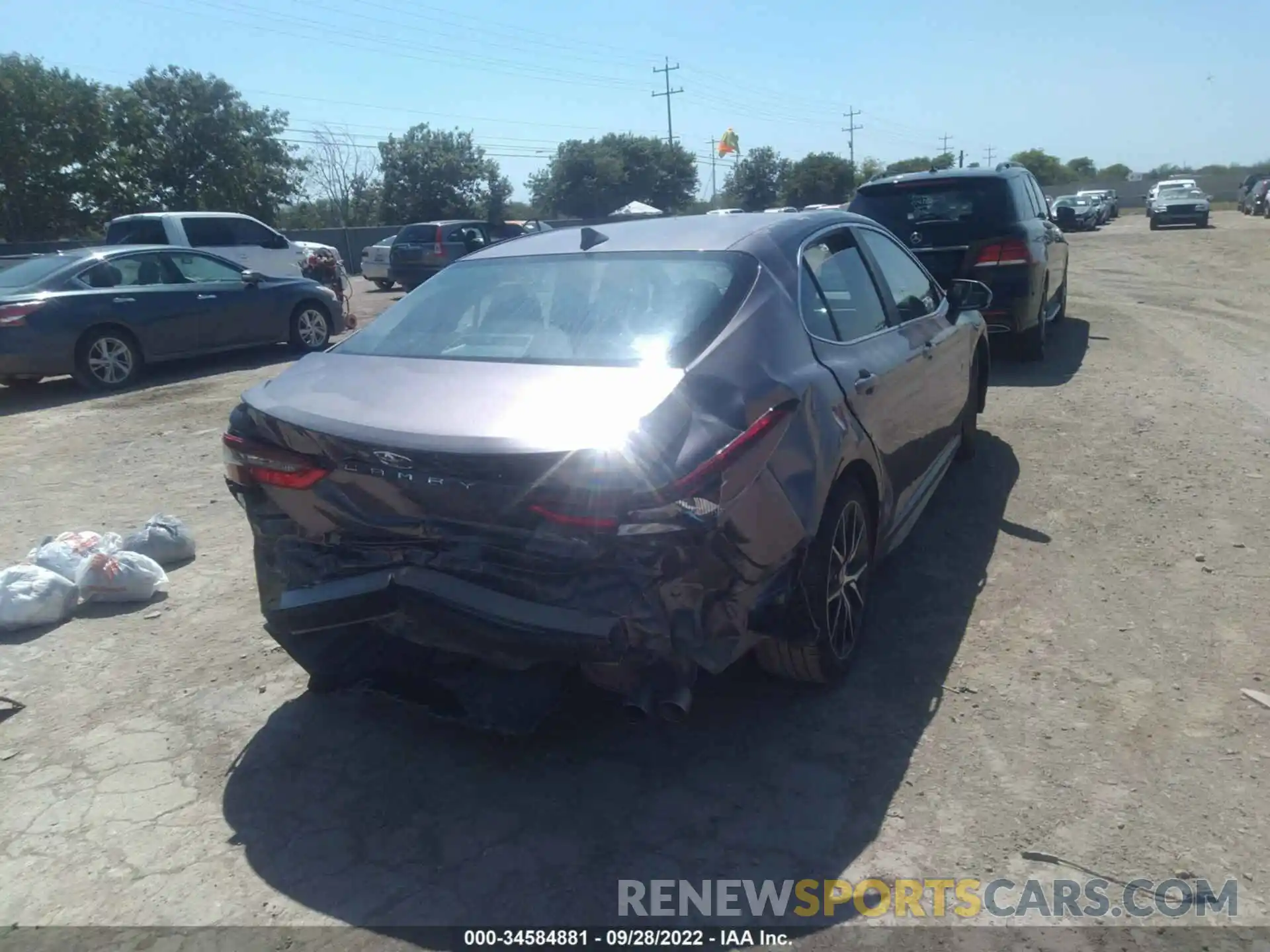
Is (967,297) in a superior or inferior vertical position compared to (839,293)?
inferior

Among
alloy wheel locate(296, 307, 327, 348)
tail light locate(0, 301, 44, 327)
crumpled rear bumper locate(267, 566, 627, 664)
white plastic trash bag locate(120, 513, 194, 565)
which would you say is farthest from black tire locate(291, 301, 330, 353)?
crumpled rear bumper locate(267, 566, 627, 664)

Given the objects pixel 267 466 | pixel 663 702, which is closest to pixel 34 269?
pixel 267 466

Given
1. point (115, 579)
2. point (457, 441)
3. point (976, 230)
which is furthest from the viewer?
point (976, 230)

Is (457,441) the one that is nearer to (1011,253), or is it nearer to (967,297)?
(967,297)

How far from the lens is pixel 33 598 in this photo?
447 cm

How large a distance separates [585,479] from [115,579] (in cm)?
308

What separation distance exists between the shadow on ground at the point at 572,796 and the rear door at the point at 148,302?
26.9 feet

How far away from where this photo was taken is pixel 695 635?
286 cm

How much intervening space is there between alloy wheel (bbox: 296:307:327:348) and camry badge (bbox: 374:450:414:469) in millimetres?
10231

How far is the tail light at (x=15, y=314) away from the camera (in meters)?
9.44

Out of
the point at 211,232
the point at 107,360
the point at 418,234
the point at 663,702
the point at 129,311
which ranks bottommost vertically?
the point at 663,702

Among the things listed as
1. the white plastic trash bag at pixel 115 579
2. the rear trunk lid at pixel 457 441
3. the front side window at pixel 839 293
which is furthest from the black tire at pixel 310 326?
the rear trunk lid at pixel 457 441

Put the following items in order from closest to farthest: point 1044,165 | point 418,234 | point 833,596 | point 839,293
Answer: point 833,596
point 839,293
point 418,234
point 1044,165

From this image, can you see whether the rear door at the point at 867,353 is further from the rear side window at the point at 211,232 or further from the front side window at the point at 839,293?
the rear side window at the point at 211,232
